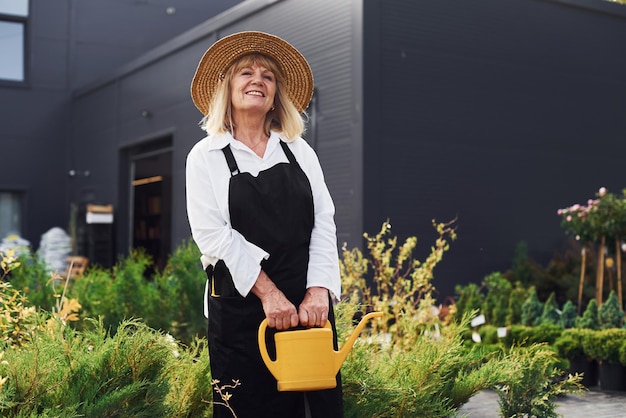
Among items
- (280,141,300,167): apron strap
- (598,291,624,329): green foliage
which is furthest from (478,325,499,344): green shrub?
(280,141,300,167): apron strap

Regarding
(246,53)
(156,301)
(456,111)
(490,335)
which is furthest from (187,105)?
(246,53)

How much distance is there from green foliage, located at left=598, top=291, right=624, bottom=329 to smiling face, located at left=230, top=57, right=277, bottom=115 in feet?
14.8

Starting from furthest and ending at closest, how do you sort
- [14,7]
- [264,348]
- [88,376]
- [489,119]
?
[14,7], [489,119], [88,376], [264,348]

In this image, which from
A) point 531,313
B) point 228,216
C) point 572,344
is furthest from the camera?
point 531,313

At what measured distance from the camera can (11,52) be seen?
17797 mm

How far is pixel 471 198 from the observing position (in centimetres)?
993

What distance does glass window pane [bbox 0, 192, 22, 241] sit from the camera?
17.5 meters

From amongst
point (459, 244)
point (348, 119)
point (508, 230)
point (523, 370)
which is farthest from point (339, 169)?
point (523, 370)

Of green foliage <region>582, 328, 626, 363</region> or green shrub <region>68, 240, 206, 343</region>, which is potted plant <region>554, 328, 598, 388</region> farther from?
green shrub <region>68, 240, 206, 343</region>

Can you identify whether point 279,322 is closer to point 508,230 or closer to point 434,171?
point 434,171

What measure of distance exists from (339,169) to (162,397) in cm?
652

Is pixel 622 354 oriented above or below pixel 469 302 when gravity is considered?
below

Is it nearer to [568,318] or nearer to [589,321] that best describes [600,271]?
[568,318]

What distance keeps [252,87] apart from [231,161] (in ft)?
1.00
